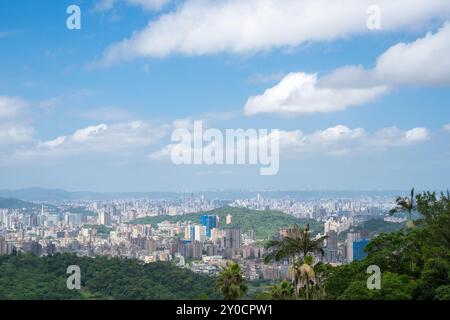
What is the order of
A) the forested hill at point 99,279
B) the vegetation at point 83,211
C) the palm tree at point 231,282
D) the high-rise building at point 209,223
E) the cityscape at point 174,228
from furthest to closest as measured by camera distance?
1. the vegetation at point 83,211
2. the high-rise building at point 209,223
3. the cityscape at point 174,228
4. the forested hill at point 99,279
5. the palm tree at point 231,282

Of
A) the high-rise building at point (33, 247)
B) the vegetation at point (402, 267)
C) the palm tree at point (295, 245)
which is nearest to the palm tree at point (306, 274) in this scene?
the vegetation at point (402, 267)

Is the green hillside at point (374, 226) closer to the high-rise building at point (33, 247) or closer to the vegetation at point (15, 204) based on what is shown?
the high-rise building at point (33, 247)

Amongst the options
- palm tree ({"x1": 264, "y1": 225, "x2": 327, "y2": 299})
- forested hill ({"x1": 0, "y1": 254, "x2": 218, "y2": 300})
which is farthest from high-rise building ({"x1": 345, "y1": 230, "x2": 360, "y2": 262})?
palm tree ({"x1": 264, "y1": 225, "x2": 327, "y2": 299})

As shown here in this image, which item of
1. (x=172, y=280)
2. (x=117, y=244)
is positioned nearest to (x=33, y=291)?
(x=172, y=280)

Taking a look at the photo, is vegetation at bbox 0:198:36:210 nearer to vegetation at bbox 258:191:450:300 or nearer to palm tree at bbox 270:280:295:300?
vegetation at bbox 258:191:450:300

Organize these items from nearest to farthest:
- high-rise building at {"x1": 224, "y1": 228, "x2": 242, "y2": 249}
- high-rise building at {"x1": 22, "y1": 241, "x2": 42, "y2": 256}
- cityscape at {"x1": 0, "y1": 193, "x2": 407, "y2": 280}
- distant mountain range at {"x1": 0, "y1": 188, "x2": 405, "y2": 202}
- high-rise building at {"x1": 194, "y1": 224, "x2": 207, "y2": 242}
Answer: cityscape at {"x1": 0, "y1": 193, "x2": 407, "y2": 280}, distant mountain range at {"x1": 0, "y1": 188, "x2": 405, "y2": 202}, high-rise building at {"x1": 224, "y1": 228, "x2": 242, "y2": 249}, high-rise building at {"x1": 22, "y1": 241, "x2": 42, "y2": 256}, high-rise building at {"x1": 194, "y1": 224, "x2": 207, "y2": 242}

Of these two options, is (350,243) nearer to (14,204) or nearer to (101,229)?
(101,229)
